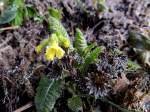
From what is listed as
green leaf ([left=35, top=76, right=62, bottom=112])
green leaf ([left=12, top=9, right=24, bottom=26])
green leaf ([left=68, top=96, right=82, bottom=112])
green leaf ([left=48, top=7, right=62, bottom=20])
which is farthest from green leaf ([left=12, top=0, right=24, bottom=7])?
green leaf ([left=68, top=96, right=82, bottom=112])

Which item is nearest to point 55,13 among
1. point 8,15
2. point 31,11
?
point 31,11

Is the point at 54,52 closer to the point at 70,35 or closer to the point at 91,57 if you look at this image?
the point at 91,57

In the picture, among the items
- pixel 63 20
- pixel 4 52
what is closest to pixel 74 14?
pixel 63 20

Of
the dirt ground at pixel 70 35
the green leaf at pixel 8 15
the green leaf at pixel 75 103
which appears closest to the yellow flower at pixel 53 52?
the dirt ground at pixel 70 35

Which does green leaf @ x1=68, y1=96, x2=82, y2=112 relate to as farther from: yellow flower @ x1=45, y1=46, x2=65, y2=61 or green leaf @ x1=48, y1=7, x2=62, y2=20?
green leaf @ x1=48, y1=7, x2=62, y2=20

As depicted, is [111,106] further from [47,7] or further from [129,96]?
[47,7]

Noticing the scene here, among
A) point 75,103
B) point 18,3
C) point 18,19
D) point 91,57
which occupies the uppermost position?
point 18,3

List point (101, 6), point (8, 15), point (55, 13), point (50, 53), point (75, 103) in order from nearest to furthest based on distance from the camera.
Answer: point (50, 53) < point (75, 103) < point (8, 15) < point (55, 13) < point (101, 6)
